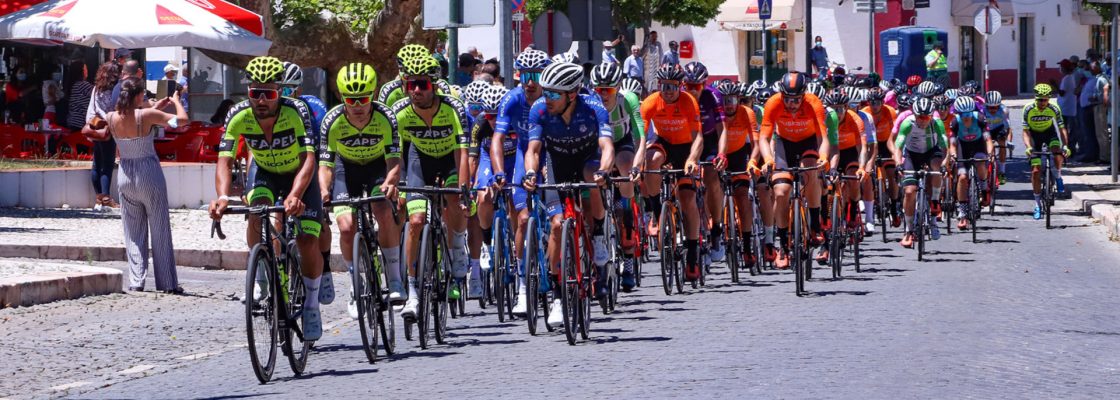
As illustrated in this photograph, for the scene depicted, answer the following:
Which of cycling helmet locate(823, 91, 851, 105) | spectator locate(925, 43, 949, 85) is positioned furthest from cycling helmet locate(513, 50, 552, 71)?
spectator locate(925, 43, 949, 85)

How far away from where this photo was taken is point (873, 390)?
8781 mm

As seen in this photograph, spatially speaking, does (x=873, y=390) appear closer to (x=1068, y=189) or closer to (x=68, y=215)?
(x=68, y=215)

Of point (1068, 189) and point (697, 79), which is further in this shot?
point (1068, 189)

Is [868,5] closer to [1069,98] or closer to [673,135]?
[1069,98]

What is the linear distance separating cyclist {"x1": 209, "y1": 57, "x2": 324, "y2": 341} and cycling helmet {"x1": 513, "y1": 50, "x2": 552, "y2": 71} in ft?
8.01

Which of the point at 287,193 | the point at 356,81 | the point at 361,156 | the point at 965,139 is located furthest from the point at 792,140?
the point at 965,139

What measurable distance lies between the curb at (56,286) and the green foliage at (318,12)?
11072 mm

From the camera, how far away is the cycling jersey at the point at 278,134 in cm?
1048

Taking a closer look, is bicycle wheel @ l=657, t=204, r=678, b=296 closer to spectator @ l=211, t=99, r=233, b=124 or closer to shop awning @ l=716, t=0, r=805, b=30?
spectator @ l=211, t=99, r=233, b=124

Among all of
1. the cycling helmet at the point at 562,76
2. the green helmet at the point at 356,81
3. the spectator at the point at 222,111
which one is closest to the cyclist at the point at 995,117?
the spectator at the point at 222,111

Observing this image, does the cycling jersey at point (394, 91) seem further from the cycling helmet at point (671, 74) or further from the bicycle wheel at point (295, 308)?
the bicycle wheel at point (295, 308)

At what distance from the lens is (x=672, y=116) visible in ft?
50.0

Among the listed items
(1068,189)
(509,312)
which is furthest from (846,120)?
(1068,189)

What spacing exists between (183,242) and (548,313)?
719 centimetres
